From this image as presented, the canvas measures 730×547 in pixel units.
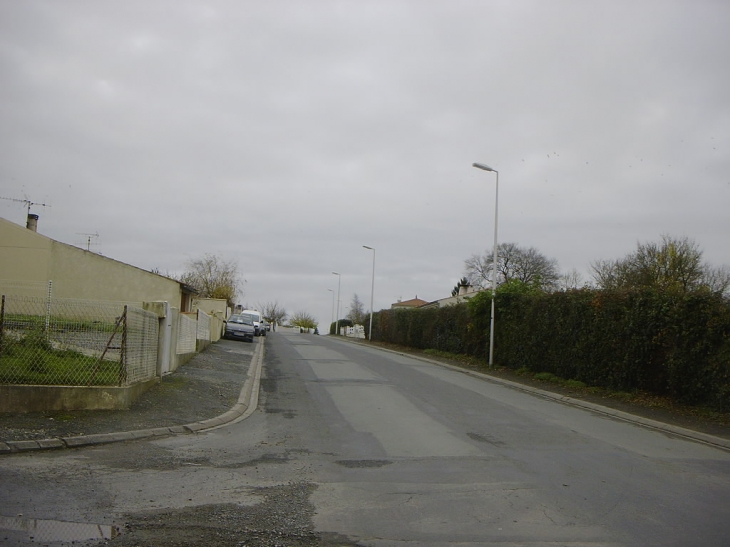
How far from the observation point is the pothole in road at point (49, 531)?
475 centimetres

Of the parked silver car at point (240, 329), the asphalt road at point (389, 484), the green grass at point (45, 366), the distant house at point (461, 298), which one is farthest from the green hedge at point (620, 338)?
the parked silver car at point (240, 329)

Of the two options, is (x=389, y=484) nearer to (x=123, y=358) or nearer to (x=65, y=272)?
(x=123, y=358)

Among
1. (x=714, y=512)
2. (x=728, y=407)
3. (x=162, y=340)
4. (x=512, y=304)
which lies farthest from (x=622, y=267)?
(x=714, y=512)

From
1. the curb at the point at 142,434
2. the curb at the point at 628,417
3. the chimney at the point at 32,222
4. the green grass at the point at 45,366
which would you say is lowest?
the curb at the point at 142,434

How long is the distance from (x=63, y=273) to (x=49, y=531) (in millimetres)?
30617

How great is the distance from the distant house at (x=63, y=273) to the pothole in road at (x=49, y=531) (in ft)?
83.8

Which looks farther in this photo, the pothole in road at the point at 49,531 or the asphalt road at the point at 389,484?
the asphalt road at the point at 389,484

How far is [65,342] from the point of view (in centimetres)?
1049

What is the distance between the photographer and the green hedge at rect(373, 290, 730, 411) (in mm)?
13367

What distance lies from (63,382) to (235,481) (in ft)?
15.2

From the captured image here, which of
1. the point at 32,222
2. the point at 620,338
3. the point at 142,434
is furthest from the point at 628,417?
the point at 32,222

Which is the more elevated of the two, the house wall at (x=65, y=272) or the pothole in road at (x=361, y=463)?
the house wall at (x=65, y=272)

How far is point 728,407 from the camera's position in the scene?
12852mm

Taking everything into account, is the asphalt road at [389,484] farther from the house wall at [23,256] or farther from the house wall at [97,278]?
the house wall at [97,278]
